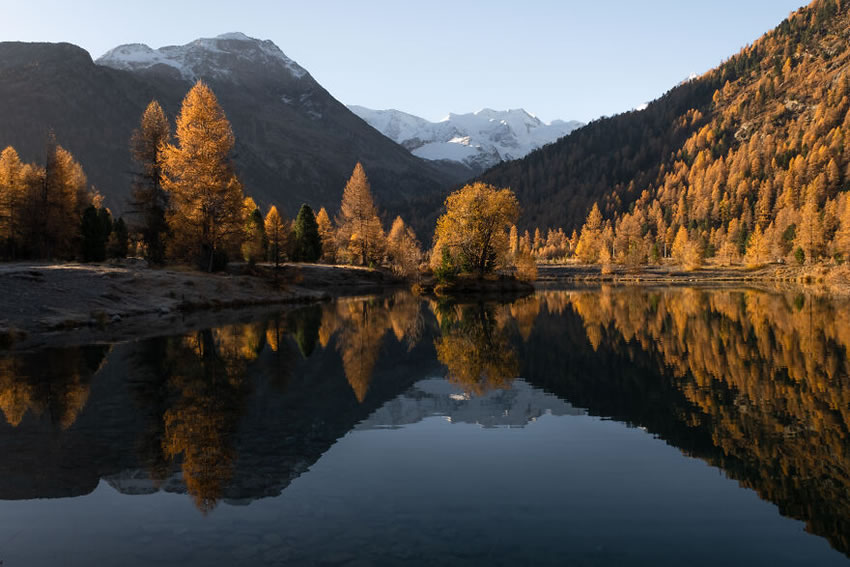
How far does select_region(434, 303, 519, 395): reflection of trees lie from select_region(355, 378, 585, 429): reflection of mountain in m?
0.84

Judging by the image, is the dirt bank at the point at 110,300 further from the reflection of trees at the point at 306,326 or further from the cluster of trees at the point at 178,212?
the cluster of trees at the point at 178,212

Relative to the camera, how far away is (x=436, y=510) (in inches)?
333

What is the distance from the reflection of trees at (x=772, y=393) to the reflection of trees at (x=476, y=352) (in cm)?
496

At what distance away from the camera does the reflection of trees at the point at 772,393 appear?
9.10 meters

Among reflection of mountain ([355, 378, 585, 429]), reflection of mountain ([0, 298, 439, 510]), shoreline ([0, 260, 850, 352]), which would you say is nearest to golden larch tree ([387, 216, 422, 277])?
shoreline ([0, 260, 850, 352])

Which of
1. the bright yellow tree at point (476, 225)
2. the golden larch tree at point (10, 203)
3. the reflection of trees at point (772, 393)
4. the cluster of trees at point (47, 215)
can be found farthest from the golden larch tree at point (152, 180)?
the reflection of trees at point (772, 393)

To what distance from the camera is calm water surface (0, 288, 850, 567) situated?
7.39m

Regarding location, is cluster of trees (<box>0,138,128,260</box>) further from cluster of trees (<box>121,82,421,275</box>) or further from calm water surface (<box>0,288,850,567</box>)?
calm water surface (<box>0,288,850,567</box>)

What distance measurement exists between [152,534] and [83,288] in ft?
110

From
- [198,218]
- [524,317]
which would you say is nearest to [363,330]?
[524,317]

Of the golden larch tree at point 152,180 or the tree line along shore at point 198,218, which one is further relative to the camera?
the golden larch tree at point 152,180

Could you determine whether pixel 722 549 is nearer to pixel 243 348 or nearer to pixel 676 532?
pixel 676 532

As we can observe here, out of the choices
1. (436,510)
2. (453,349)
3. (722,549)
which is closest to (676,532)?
(722,549)

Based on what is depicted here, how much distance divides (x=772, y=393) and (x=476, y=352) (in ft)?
37.0
